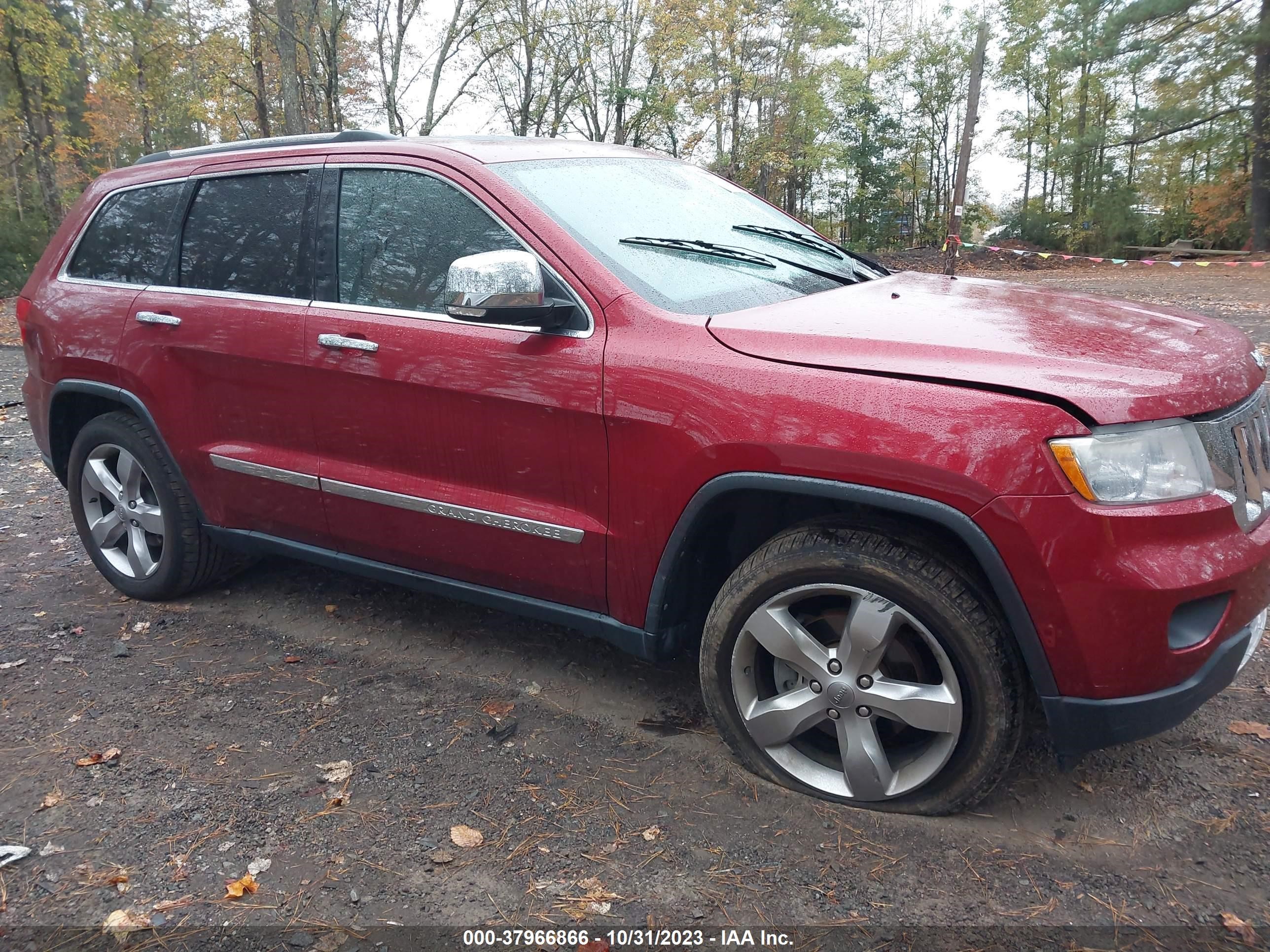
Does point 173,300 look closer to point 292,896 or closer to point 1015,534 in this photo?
point 292,896

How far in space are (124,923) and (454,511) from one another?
1404 millimetres

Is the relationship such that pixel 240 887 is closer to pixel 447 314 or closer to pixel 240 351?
pixel 447 314

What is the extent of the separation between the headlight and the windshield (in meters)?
1.09

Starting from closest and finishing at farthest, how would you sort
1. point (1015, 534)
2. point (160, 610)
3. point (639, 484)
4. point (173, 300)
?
point (1015, 534), point (639, 484), point (173, 300), point (160, 610)

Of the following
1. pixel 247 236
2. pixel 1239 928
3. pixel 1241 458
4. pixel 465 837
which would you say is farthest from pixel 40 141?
pixel 1239 928

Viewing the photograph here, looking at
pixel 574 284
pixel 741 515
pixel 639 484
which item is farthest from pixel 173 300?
pixel 741 515

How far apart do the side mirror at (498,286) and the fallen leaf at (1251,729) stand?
2.51m

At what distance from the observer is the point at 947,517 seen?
7.32ft

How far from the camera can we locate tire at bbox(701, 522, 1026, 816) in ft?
7.68

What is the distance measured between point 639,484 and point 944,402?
875 mm

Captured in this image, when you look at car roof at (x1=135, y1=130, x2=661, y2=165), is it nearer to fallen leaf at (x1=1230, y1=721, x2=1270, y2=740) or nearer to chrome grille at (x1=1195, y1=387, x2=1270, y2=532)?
chrome grille at (x1=1195, y1=387, x2=1270, y2=532)

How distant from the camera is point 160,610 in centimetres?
419

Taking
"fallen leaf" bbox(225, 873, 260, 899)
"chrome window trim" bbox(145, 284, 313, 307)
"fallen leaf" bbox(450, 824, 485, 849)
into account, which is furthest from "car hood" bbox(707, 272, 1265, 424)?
"fallen leaf" bbox(225, 873, 260, 899)

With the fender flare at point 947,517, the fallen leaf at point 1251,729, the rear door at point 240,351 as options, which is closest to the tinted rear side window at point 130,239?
the rear door at point 240,351
